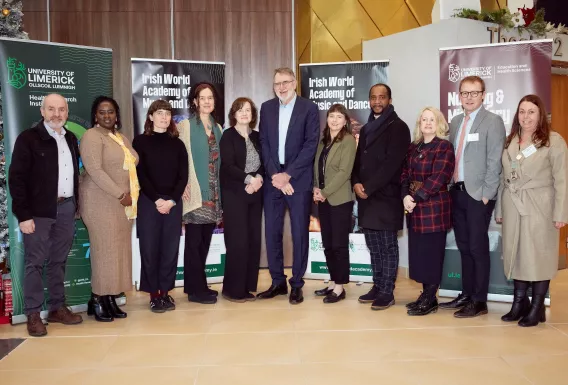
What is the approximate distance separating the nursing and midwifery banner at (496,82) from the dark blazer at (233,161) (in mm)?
1768

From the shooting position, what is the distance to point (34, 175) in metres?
3.75

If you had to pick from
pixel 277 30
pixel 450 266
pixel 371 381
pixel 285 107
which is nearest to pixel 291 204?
pixel 285 107

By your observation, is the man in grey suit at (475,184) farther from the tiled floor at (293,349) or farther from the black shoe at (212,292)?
the black shoe at (212,292)

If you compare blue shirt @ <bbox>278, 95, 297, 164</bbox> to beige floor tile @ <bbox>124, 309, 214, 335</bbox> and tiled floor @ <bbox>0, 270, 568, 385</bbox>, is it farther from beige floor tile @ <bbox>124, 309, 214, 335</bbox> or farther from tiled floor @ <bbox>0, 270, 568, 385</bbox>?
beige floor tile @ <bbox>124, 309, 214, 335</bbox>

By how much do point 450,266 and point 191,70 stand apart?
295 cm

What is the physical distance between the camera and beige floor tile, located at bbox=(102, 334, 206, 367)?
3.20 metres

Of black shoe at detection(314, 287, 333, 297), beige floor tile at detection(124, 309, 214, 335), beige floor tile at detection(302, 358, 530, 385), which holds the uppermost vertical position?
black shoe at detection(314, 287, 333, 297)

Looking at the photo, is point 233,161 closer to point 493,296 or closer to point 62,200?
point 62,200

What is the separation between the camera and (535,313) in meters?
3.85

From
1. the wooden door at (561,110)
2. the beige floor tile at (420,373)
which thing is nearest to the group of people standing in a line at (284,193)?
the beige floor tile at (420,373)

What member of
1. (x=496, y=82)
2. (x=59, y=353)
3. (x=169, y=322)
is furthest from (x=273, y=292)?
(x=496, y=82)

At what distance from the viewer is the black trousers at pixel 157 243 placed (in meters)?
4.16

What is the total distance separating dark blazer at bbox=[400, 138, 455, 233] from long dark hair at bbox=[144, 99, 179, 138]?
6.10 feet

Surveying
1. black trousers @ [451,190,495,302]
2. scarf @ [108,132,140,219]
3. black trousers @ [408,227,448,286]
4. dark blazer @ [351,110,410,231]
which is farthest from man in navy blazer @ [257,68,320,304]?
black trousers @ [451,190,495,302]
